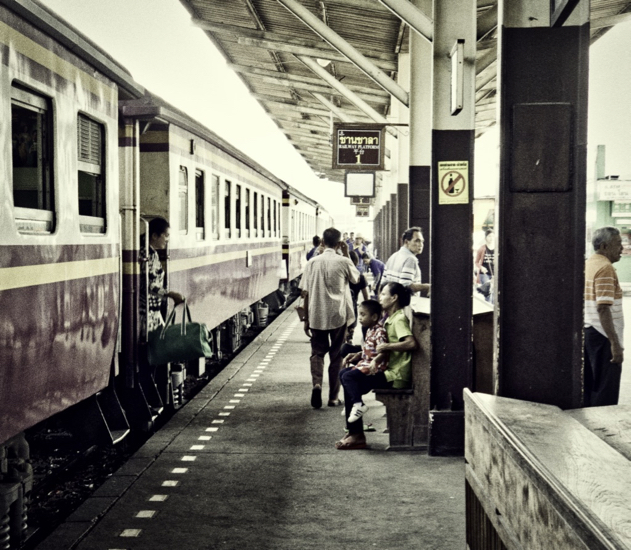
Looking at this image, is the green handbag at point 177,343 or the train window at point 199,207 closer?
the green handbag at point 177,343

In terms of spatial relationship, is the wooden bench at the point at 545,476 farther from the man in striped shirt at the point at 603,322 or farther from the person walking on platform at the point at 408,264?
the person walking on platform at the point at 408,264

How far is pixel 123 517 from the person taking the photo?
5055 mm

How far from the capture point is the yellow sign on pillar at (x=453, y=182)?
6.91 meters

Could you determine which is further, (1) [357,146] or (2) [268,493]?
(1) [357,146]

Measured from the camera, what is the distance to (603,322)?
6301 mm

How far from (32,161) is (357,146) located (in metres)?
10.5

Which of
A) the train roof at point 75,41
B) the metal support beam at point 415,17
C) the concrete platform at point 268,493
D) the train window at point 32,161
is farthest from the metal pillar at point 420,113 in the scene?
the train window at point 32,161

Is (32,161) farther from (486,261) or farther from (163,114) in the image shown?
(486,261)

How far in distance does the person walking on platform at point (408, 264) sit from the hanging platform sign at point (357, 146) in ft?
20.6

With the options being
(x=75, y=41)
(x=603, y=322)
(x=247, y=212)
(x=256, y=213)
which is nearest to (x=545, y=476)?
(x=75, y=41)

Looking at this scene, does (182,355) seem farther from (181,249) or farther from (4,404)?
(4,404)

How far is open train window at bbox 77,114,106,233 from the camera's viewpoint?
5523 millimetres

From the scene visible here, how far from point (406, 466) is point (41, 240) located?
296 centimetres

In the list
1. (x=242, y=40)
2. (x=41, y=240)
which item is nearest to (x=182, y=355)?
(x=41, y=240)
